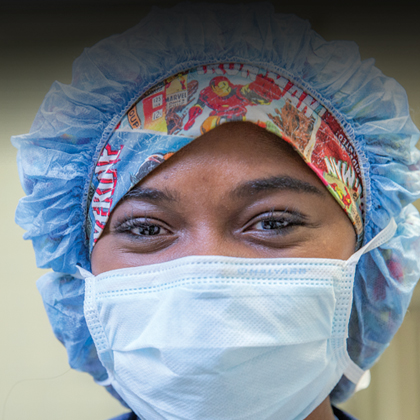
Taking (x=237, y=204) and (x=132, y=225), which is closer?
(x=237, y=204)

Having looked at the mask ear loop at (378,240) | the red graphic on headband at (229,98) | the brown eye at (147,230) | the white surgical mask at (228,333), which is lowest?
the white surgical mask at (228,333)

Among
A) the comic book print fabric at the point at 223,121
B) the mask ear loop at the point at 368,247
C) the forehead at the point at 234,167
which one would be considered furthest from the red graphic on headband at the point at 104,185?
the mask ear loop at the point at 368,247

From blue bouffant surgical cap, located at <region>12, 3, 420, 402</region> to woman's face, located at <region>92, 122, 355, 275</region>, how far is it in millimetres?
139

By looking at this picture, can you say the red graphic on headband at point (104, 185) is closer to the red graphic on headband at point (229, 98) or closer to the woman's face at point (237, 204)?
the woman's face at point (237, 204)

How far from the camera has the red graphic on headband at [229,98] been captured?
41.4 inches

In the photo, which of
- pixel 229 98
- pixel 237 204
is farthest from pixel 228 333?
pixel 229 98

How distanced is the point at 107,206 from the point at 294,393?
66 centimetres

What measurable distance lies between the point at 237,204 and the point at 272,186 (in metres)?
0.10

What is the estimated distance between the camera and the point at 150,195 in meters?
1.07

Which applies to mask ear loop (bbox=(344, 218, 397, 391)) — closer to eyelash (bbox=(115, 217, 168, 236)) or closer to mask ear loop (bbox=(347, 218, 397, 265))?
mask ear loop (bbox=(347, 218, 397, 265))

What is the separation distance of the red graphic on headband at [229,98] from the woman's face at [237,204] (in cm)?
3

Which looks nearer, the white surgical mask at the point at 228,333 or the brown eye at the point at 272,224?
the white surgical mask at the point at 228,333

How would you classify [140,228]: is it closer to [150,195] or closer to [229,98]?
[150,195]

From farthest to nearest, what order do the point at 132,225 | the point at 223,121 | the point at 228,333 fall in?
1. the point at 132,225
2. the point at 223,121
3. the point at 228,333
